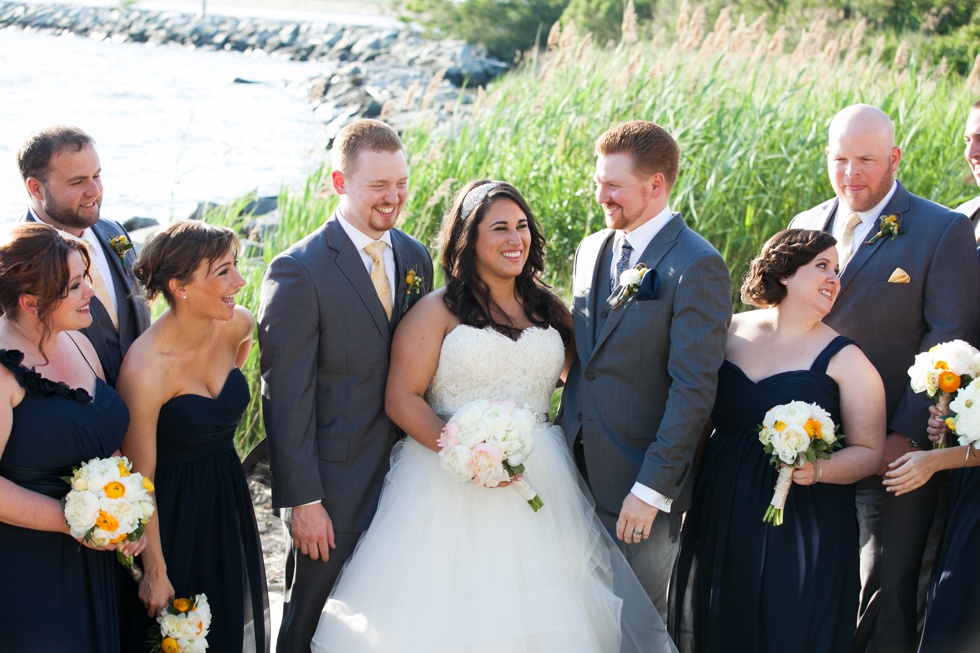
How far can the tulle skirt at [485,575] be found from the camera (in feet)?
11.5

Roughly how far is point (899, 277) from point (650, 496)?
148 centimetres

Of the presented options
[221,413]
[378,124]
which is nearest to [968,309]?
[378,124]

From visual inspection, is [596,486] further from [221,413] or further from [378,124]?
[378,124]

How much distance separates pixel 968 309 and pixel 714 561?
60.3 inches

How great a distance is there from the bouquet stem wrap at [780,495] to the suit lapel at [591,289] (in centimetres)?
89

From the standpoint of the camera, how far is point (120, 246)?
4.15 meters

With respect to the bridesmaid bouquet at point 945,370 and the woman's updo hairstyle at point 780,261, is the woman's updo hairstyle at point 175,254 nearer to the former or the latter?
the woman's updo hairstyle at point 780,261

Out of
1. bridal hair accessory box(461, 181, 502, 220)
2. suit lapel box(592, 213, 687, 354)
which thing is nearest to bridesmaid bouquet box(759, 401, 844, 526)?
suit lapel box(592, 213, 687, 354)

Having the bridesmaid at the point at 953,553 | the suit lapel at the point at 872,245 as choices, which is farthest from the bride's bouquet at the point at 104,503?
the suit lapel at the point at 872,245

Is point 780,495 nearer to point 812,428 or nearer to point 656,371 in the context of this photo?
point 812,428

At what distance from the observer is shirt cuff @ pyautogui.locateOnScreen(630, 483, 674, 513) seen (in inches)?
144

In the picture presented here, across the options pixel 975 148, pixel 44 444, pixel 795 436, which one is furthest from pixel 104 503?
pixel 975 148

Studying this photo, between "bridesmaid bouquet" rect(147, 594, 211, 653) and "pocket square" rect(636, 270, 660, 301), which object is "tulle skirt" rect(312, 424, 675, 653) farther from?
"pocket square" rect(636, 270, 660, 301)

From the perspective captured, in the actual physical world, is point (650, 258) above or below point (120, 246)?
above
